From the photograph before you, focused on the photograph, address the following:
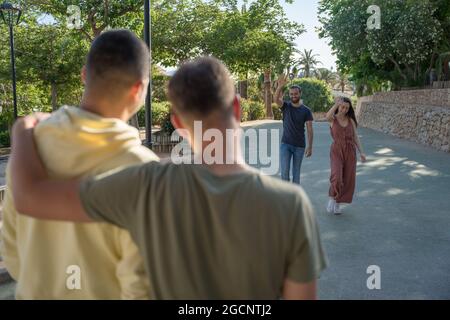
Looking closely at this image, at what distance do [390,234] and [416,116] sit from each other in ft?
55.9

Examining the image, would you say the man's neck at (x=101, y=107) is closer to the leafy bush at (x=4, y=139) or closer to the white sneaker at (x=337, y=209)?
the white sneaker at (x=337, y=209)

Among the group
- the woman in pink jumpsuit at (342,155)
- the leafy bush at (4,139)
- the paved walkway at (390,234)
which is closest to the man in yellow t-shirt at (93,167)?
the paved walkway at (390,234)

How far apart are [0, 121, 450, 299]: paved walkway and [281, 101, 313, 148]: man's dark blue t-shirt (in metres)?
1.03

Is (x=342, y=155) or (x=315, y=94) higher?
(x=315, y=94)

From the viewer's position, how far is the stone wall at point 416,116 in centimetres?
1795

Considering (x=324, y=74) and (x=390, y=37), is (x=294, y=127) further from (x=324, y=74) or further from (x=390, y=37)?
(x=324, y=74)

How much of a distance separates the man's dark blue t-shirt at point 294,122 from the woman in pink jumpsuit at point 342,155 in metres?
0.57

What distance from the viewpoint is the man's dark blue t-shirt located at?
7.97 meters

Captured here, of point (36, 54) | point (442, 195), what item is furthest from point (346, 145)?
point (36, 54)

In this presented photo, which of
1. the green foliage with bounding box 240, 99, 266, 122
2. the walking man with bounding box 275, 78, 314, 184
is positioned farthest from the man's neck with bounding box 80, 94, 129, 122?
the green foliage with bounding box 240, 99, 266, 122

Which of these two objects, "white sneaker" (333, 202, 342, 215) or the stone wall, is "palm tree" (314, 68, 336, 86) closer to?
the stone wall

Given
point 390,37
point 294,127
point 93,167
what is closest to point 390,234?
point 294,127

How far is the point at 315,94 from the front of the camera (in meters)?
48.6

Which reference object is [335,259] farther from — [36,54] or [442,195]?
[36,54]
